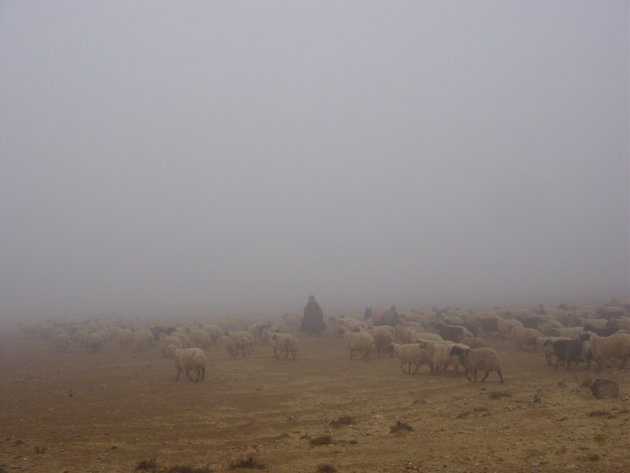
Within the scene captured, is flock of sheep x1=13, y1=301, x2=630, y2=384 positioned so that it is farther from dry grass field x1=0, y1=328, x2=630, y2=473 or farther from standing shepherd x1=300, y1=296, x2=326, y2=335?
standing shepherd x1=300, y1=296, x2=326, y2=335

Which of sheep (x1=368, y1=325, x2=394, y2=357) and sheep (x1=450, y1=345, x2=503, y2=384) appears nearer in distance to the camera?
sheep (x1=450, y1=345, x2=503, y2=384)

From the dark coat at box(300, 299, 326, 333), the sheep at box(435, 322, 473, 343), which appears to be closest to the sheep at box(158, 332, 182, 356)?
the dark coat at box(300, 299, 326, 333)

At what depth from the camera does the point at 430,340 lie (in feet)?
65.9

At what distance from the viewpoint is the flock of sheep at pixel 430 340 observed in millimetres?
16812

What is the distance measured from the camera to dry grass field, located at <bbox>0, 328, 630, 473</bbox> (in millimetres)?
8688

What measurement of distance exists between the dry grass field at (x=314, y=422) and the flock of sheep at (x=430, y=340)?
2.38 ft

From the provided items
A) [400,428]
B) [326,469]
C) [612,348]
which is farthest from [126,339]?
[612,348]

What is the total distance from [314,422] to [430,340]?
32.9ft

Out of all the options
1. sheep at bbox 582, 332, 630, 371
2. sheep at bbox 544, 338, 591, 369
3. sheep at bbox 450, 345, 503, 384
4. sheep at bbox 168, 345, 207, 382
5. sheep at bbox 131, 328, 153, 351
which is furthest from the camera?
sheep at bbox 131, 328, 153, 351

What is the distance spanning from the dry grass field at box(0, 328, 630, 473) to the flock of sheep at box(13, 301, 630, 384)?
2.38ft

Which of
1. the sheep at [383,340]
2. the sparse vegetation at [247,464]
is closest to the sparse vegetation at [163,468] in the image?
the sparse vegetation at [247,464]

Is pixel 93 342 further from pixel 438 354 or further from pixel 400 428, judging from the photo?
pixel 400 428

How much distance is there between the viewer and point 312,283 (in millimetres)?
135875

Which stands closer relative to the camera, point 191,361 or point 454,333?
point 191,361
